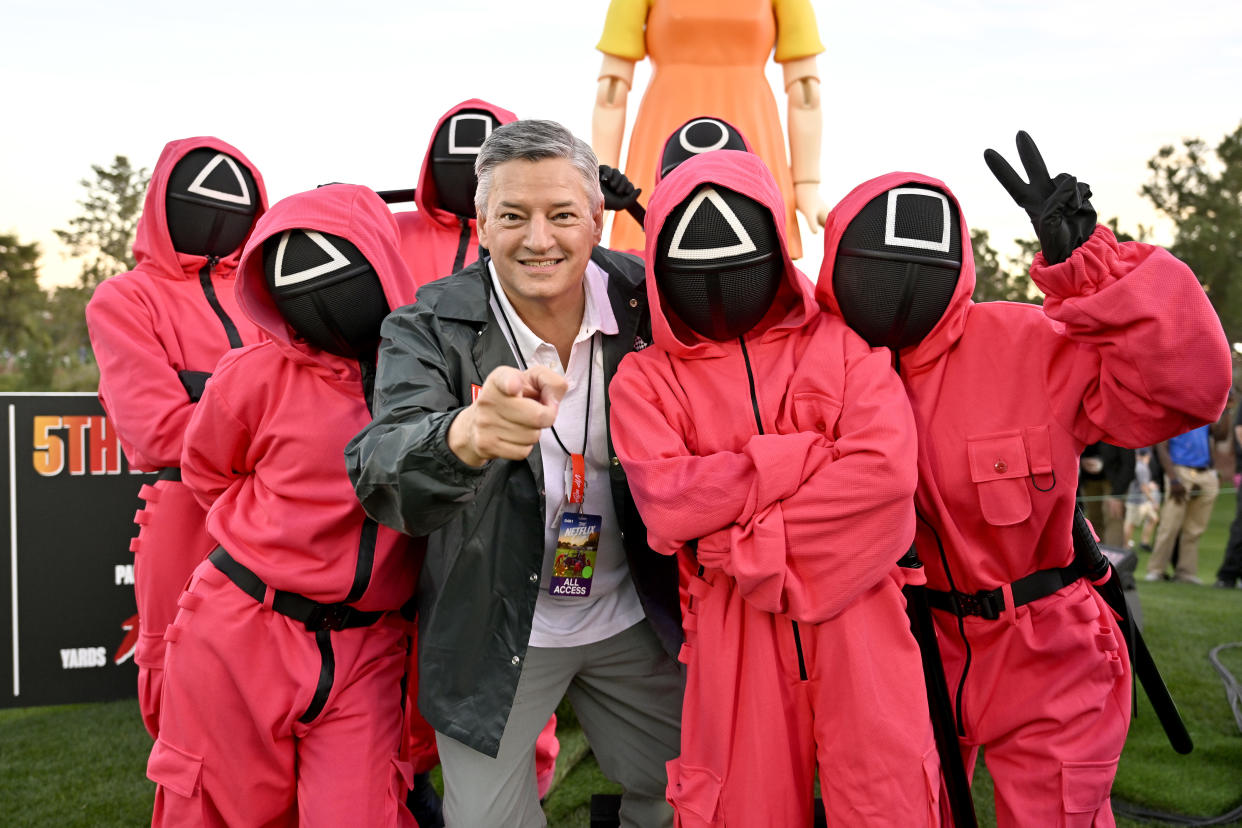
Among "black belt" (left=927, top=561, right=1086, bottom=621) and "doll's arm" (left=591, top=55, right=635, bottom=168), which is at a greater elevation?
"doll's arm" (left=591, top=55, right=635, bottom=168)

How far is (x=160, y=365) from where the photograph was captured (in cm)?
319

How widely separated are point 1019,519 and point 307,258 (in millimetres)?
1709

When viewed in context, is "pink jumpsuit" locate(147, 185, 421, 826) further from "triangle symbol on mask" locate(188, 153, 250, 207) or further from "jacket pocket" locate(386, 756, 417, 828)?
"triangle symbol on mask" locate(188, 153, 250, 207)

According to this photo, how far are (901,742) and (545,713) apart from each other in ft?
2.85

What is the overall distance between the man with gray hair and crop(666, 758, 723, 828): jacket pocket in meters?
0.35

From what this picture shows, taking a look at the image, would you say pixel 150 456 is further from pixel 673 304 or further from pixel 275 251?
pixel 673 304

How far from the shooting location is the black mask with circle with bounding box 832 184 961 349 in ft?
6.89

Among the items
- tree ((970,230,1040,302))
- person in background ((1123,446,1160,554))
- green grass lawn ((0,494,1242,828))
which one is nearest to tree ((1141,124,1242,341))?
tree ((970,230,1040,302))

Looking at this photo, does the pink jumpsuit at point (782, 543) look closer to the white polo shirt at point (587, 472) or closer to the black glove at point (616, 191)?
the white polo shirt at point (587, 472)

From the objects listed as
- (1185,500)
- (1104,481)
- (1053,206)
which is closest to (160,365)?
(1053,206)

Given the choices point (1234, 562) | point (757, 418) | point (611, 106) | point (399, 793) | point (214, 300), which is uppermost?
point (611, 106)

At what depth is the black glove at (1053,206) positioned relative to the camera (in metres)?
1.99

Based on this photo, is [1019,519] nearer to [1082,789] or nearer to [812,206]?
[1082,789]

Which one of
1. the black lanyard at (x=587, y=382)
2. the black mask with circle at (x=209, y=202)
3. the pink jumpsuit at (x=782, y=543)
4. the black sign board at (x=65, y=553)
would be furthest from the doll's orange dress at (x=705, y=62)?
the black sign board at (x=65, y=553)
